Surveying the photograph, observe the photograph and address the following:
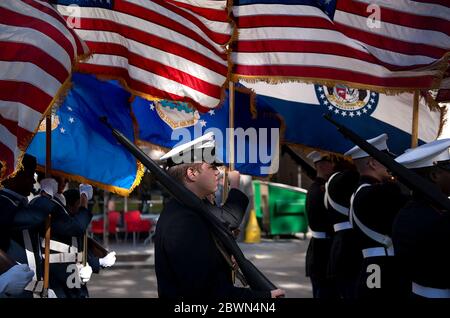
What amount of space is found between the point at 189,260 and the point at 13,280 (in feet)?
3.03

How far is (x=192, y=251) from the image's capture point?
2.99 meters

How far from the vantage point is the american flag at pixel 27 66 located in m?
4.32

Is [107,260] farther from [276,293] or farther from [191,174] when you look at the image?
[276,293]

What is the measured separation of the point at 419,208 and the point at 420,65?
7.92 ft

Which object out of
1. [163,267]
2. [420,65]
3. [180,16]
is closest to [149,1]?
[180,16]

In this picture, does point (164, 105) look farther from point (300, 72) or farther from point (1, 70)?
point (1, 70)

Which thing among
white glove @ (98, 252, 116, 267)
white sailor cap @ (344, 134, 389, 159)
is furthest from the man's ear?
white glove @ (98, 252, 116, 267)

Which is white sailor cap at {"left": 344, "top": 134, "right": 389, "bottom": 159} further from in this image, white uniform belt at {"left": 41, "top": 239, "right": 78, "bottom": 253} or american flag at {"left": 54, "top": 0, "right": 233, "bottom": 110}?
white uniform belt at {"left": 41, "top": 239, "right": 78, "bottom": 253}

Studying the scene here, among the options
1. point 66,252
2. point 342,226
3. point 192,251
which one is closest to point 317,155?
point 342,226

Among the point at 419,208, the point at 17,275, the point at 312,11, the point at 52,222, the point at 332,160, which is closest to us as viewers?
the point at 17,275

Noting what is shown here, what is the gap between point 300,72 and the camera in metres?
5.96

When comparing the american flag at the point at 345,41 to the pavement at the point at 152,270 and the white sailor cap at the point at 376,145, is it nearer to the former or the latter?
the white sailor cap at the point at 376,145

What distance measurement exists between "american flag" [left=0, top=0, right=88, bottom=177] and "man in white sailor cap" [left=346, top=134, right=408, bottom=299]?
213cm
